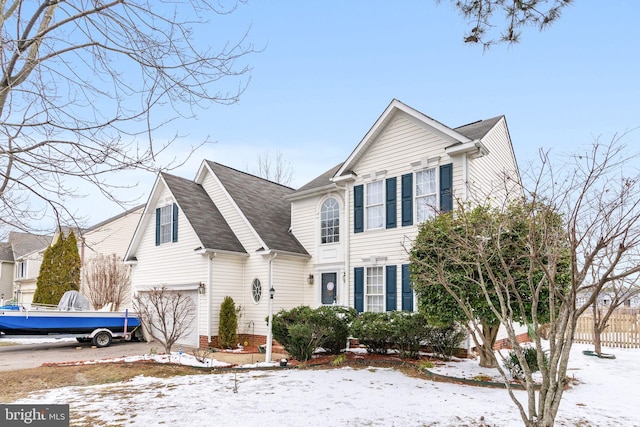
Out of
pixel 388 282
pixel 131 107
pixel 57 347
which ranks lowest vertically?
pixel 57 347

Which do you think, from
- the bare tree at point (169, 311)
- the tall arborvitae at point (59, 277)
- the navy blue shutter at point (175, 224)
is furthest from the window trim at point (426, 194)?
the tall arborvitae at point (59, 277)

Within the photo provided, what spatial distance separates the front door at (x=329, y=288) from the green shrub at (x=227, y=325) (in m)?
3.19

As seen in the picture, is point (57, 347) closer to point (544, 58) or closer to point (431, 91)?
point (431, 91)

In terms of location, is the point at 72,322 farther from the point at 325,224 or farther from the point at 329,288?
the point at 325,224

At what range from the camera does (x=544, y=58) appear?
744 centimetres

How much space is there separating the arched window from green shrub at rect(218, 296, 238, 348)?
3991 mm

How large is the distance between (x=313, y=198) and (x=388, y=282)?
4.68 meters

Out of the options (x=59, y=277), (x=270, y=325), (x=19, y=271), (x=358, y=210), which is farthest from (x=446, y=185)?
(x=19, y=271)

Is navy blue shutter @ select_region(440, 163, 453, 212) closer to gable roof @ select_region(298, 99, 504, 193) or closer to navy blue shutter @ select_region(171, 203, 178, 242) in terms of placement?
gable roof @ select_region(298, 99, 504, 193)

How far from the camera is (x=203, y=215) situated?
17391 mm

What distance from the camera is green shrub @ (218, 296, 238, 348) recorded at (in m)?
15.3

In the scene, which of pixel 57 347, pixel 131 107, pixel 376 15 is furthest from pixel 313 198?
pixel 131 107

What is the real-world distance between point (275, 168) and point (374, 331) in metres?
26.5

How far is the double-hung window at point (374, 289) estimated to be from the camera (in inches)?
559
